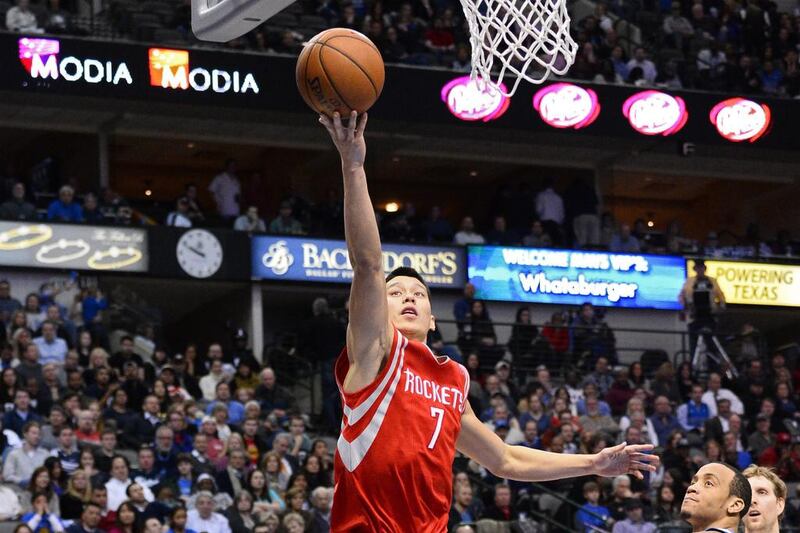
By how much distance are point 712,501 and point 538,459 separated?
757mm

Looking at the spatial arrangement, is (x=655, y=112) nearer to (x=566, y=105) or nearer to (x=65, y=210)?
(x=566, y=105)

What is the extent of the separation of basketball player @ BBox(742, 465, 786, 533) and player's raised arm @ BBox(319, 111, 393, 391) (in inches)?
91.8

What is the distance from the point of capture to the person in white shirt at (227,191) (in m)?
23.5

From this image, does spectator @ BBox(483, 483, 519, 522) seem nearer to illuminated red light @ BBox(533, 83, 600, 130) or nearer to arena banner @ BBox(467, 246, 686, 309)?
arena banner @ BBox(467, 246, 686, 309)

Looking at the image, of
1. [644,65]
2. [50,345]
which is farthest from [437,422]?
[644,65]

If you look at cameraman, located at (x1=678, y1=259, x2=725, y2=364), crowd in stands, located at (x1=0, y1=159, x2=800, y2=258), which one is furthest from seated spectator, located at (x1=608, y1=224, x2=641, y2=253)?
cameraman, located at (x1=678, y1=259, x2=725, y2=364)

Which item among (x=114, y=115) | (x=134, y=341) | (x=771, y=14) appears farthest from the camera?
(x=771, y=14)

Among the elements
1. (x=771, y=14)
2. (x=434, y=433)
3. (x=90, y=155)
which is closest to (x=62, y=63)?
(x=90, y=155)

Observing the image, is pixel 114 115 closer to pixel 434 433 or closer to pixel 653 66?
pixel 653 66

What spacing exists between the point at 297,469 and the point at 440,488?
9.70 meters

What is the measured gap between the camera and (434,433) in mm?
5656

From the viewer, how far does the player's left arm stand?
606 centimetres

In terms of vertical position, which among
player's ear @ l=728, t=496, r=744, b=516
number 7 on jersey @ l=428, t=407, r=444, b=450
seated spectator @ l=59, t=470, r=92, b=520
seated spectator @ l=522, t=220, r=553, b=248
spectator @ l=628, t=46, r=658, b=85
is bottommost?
seated spectator @ l=59, t=470, r=92, b=520

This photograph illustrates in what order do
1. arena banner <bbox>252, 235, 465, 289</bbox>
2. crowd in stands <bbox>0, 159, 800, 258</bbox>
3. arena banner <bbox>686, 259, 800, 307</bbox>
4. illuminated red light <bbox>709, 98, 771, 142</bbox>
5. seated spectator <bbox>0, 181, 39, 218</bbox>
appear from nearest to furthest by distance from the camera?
1. seated spectator <bbox>0, 181, 39, 218</bbox>
2. crowd in stands <bbox>0, 159, 800, 258</bbox>
3. arena banner <bbox>252, 235, 465, 289</bbox>
4. illuminated red light <bbox>709, 98, 771, 142</bbox>
5. arena banner <bbox>686, 259, 800, 307</bbox>
